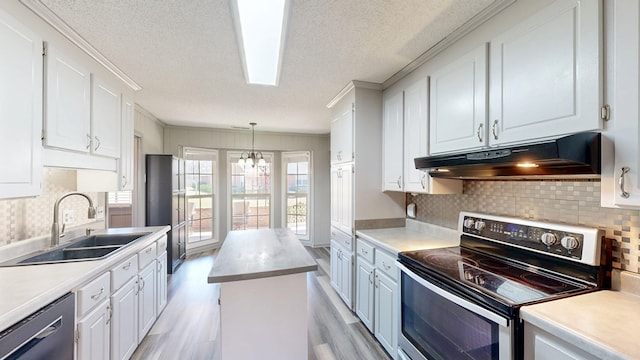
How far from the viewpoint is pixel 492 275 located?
1390 mm

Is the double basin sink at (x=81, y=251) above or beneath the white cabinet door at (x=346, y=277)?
above

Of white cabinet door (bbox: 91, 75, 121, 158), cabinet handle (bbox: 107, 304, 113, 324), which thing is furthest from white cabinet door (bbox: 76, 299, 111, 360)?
white cabinet door (bbox: 91, 75, 121, 158)

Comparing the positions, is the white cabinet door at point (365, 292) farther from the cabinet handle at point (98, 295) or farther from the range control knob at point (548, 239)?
the cabinet handle at point (98, 295)

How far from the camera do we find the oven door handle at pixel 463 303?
1073 mm

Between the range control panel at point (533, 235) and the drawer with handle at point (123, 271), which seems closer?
the range control panel at point (533, 235)

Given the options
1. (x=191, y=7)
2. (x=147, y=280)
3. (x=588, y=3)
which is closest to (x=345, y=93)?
(x=191, y=7)

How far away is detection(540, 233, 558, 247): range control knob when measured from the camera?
1.34 m

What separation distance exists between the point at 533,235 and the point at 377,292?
4.07 ft

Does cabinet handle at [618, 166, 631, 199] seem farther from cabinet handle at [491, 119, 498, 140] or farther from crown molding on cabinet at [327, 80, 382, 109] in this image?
crown molding on cabinet at [327, 80, 382, 109]

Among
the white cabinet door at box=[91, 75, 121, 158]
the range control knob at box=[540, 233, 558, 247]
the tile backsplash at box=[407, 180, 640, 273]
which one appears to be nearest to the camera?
the tile backsplash at box=[407, 180, 640, 273]

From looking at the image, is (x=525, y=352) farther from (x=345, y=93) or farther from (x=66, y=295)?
(x=345, y=93)

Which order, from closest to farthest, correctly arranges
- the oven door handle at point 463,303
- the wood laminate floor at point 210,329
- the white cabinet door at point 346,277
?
the oven door handle at point 463,303, the wood laminate floor at point 210,329, the white cabinet door at point 346,277

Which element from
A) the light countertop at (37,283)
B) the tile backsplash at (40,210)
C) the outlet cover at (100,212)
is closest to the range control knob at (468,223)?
the light countertop at (37,283)

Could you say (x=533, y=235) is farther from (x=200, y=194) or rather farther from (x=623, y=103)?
(x=200, y=194)
